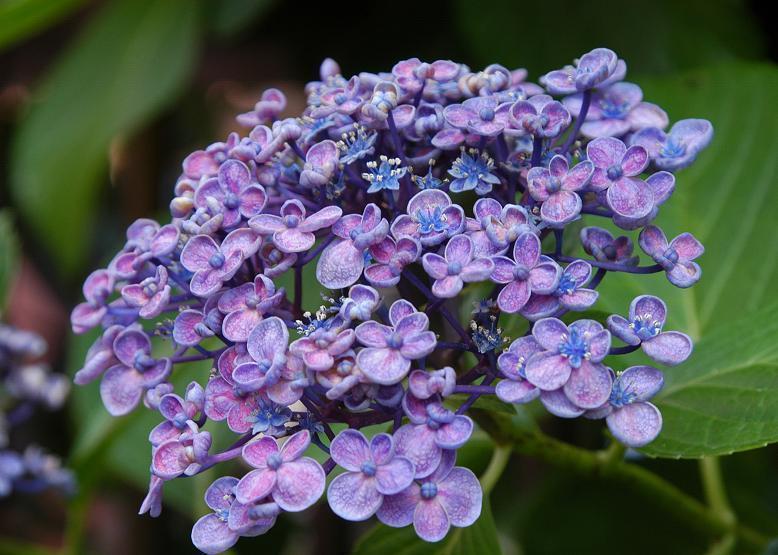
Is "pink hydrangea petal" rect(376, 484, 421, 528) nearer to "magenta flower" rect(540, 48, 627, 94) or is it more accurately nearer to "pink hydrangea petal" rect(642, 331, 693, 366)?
"pink hydrangea petal" rect(642, 331, 693, 366)

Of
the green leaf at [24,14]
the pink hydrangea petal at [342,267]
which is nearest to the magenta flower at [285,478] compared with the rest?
the pink hydrangea petal at [342,267]

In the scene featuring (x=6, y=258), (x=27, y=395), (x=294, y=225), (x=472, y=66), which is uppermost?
(x=294, y=225)

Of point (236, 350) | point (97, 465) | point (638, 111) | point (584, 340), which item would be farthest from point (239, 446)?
point (97, 465)

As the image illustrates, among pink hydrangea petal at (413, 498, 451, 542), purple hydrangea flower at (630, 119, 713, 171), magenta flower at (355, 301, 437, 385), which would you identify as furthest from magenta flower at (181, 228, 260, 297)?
purple hydrangea flower at (630, 119, 713, 171)

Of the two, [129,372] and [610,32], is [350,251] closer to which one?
[129,372]

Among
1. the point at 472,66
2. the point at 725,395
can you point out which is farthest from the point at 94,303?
the point at 472,66
